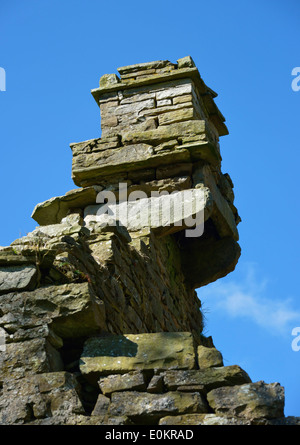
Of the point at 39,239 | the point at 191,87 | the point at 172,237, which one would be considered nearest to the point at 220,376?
the point at 39,239

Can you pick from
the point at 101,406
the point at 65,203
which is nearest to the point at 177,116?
the point at 65,203

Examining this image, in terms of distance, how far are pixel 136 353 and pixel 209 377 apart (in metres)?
0.48

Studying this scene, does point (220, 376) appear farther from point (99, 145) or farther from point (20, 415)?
point (99, 145)

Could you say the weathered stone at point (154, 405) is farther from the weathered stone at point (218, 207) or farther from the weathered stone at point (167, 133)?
the weathered stone at point (167, 133)

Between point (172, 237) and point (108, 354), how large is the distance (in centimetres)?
332

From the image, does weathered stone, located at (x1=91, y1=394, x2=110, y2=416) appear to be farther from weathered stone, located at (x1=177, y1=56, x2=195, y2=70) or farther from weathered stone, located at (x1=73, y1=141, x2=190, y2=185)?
weathered stone, located at (x1=177, y1=56, x2=195, y2=70)

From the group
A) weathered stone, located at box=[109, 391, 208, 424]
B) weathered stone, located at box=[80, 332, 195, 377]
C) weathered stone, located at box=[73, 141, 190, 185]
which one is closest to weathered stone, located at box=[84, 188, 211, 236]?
weathered stone, located at box=[73, 141, 190, 185]

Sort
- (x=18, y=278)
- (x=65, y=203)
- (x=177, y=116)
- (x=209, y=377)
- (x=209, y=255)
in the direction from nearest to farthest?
(x=209, y=377), (x=18, y=278), (x=65, y=203), (x=177, y=116), (x=209, y=255)

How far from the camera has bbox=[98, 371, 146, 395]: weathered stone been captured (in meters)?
3.97

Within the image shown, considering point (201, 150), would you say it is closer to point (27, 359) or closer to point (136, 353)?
point (136, 353)

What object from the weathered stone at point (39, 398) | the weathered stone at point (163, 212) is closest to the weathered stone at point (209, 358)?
the weathered stone at point (39, 398)

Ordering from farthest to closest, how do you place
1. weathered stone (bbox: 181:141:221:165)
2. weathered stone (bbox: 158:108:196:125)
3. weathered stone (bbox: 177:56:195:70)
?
1. weathered stone (bbox: 177:56:195:70)
2. weathered stone (bbox: 158:108:196:125)
3. weathered stone (bbox: 181:141:221:165)
